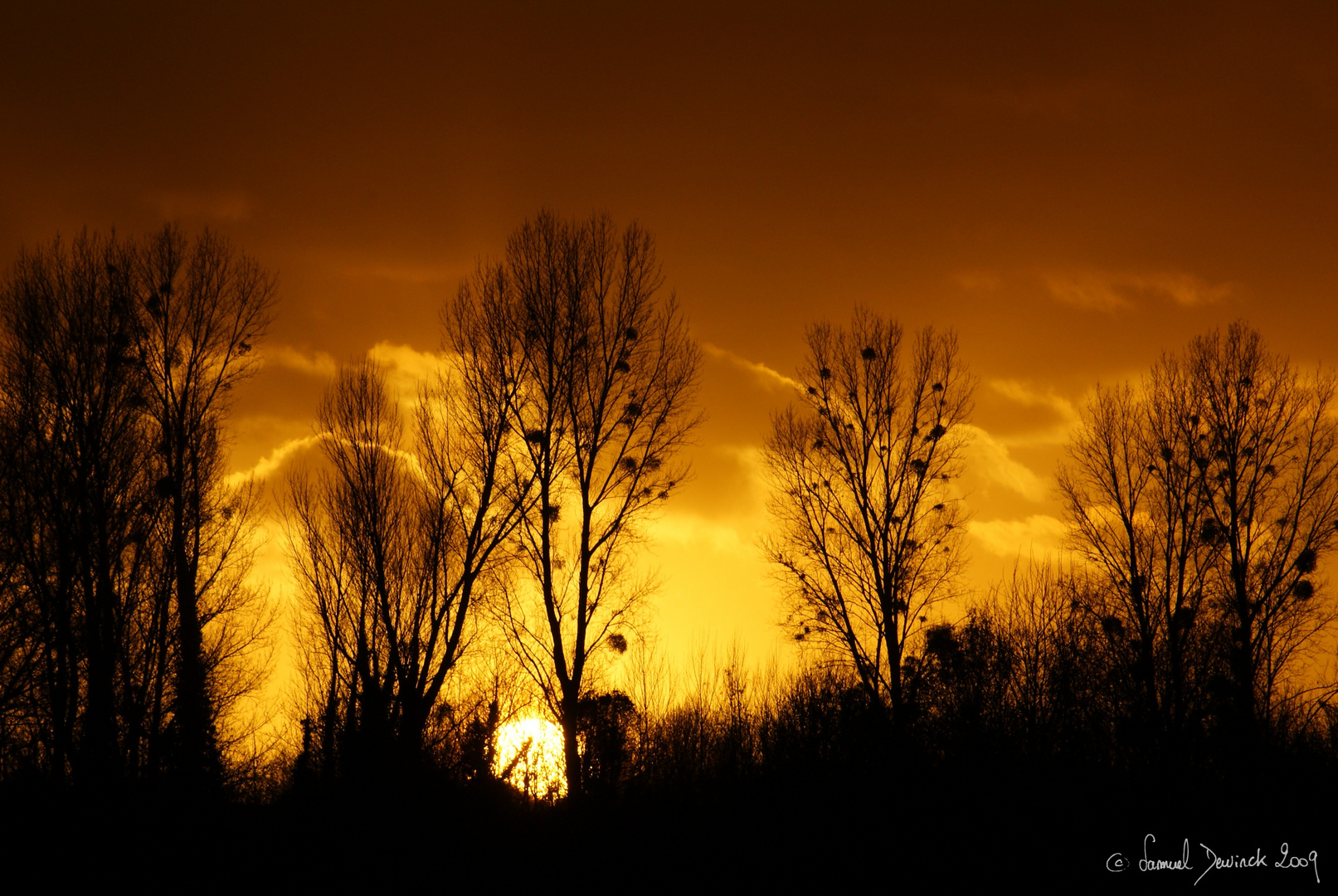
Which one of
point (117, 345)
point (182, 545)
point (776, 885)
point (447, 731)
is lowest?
point (776, 885)

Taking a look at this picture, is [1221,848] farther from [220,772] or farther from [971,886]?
[220,772]

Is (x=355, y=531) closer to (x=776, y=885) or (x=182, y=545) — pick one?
(x=182, y=545)

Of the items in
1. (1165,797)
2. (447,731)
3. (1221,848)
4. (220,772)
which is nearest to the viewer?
(1221,848)

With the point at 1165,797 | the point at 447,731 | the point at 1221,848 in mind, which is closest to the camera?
the point at 1221,848

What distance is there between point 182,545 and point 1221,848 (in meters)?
19.5

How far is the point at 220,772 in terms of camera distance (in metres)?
18.5

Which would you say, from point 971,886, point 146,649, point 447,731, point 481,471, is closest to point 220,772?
point 146,649

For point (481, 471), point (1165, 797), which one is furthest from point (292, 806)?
point (1165, 797)

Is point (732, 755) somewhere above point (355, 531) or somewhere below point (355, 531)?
below

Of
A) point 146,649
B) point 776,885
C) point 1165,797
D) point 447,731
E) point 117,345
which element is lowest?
point 776,885

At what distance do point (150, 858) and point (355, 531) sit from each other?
8683 millimetres

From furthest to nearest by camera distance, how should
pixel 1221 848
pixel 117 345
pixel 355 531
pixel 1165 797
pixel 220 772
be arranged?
pixel 355 531, pixel 117 345, pixel 220 772, pixel 1165 797, pixel 1221 848

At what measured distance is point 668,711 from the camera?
73.0 ft

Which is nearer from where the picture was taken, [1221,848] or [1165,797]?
A: [1221,848]
